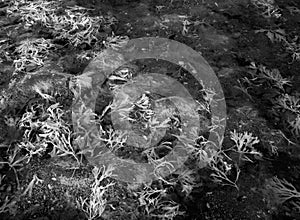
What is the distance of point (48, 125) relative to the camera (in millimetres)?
2514

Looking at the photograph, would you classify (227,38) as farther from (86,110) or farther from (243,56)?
(86,110)

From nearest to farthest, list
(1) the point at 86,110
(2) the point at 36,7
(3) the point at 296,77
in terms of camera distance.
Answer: (1) the point at 86,110 < (3) the point at 296,77 < (2) the point at 36,7

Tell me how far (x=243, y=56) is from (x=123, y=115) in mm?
1447

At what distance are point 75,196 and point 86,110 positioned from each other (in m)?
0.77

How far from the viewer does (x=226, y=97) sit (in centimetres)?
283

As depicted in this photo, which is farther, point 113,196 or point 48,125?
point 48,125

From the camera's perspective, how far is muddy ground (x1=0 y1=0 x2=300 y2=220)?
211 cm

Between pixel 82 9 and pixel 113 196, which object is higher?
pixel 82 9

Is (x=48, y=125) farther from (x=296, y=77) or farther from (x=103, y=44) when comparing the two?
(x=296, y=77)

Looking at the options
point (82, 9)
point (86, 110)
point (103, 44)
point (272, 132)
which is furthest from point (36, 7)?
point (272, 132)

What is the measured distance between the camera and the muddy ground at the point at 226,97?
2.11 meters

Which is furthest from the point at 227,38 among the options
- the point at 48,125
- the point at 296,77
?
the point at 48,125

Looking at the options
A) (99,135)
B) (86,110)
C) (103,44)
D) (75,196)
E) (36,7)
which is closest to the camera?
(75,196)

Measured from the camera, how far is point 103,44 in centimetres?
331
